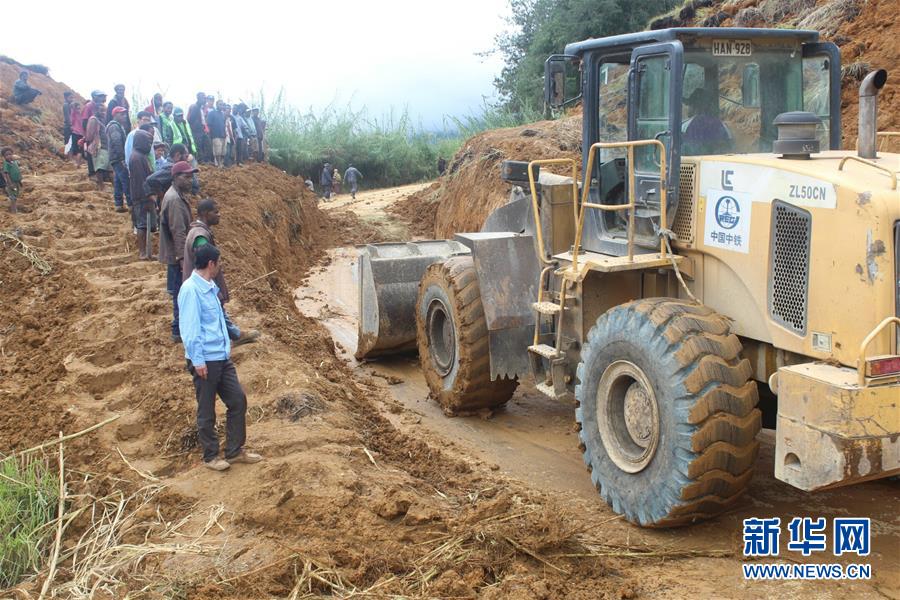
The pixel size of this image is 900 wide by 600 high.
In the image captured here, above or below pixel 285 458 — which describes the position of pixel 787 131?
above

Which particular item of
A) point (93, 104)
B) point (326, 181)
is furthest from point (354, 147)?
point (93, 104)

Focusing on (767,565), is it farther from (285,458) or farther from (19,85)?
(19,85)

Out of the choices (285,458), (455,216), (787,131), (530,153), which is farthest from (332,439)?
(455,216)

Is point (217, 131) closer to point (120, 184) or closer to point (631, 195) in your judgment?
point (120, 184)

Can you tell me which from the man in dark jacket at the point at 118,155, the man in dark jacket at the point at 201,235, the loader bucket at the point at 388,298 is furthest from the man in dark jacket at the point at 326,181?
the man in dark jacket at the point at 201,235

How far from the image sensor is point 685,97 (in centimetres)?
579

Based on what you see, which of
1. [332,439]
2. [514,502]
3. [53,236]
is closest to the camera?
[514,502]

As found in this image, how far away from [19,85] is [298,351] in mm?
15725

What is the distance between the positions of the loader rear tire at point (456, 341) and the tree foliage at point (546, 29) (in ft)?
64.4

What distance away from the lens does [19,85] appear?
20.8 meters

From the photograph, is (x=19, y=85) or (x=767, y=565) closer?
(x=767, y=565)

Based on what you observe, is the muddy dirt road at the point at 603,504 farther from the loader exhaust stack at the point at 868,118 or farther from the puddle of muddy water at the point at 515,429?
the loader exhaust stack at the point at 868,118

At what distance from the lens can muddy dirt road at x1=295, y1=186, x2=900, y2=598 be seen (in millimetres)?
4781

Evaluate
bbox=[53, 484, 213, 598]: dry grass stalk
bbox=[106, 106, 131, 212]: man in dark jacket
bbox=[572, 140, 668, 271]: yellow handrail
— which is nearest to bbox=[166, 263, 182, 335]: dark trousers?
bbox=[53, 484, 213, 598]: dry grass stalk
